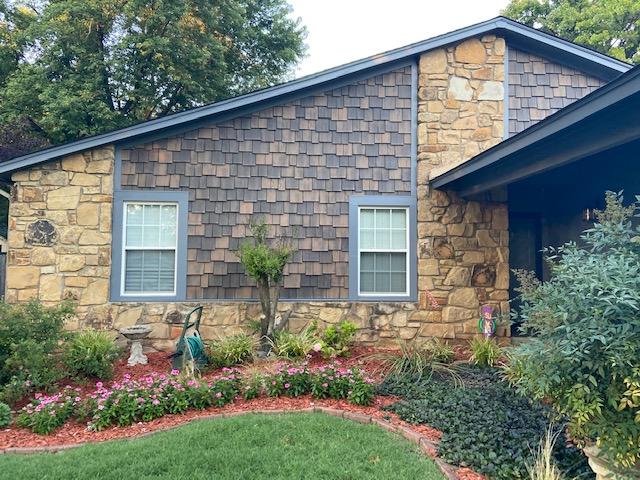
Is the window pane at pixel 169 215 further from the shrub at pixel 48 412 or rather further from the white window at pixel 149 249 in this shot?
the shrub at pixel 48 412

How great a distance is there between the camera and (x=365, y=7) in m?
16.7

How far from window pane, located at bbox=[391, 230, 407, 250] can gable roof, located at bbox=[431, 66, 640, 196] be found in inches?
56.0

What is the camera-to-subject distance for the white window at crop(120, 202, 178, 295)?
21.2ft

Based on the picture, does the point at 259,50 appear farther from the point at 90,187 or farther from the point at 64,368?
the point at 64,368

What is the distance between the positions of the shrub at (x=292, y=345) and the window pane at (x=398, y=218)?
2.18m

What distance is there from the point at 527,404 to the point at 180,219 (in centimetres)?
500

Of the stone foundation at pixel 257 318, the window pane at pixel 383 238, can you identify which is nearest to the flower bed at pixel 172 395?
the stone foundation at pixel 257 318

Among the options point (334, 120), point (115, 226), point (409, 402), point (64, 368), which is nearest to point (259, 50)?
point (334, 120)

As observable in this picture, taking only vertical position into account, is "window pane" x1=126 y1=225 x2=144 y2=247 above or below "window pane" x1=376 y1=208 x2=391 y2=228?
below

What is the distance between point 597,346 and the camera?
248 centimetres

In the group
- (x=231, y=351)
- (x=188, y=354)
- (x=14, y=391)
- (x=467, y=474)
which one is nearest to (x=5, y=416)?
(x=14, y=391)

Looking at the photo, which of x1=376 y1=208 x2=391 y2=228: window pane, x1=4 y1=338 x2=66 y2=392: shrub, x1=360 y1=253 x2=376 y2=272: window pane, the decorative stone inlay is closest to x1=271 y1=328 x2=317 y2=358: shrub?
x1=360 y1=253 x2=376 y2=272: window pane

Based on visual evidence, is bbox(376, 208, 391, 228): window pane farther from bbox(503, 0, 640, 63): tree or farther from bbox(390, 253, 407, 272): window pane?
bbox(503, 0, 640, 63): tree

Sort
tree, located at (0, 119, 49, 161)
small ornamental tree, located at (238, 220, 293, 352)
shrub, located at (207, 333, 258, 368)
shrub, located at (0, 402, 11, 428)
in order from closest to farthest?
shrub, located at (0, 402, 11, 428), shrub, located at (207, 333, 258, 368), small ornamental tree, located at (238, 220, 293, 352), tree, located at (0, 119, 49, 161)
